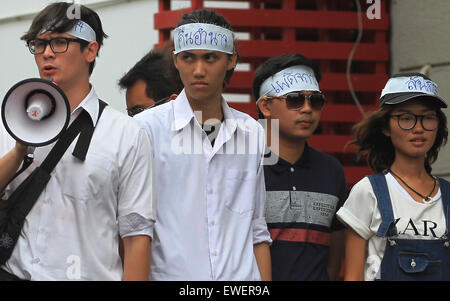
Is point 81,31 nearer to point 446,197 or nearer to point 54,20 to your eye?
point 54,20

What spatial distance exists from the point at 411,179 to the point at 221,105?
3.38ft

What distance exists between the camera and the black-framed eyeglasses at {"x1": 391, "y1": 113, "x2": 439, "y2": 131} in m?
5.05

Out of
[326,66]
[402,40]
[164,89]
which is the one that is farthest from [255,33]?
[164,89]

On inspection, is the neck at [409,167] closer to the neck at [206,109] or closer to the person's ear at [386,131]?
the person's ear at [386,131]

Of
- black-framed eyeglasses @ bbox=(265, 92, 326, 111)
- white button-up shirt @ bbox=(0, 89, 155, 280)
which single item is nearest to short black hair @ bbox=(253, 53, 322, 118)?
black-framed eyeglasses @ bbox=(265, 92, 326, 111)

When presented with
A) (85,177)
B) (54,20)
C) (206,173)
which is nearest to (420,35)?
(206,173)

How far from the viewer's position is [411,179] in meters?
5.05

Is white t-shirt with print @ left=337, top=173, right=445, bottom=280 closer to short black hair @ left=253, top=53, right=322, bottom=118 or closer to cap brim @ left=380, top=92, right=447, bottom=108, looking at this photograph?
cap brim @ left=380, top=92, right=447, bottom=108

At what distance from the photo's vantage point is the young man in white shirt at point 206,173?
4.46 meters

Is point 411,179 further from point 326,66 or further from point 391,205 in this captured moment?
point 326,66

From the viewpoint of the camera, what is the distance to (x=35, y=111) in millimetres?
4176

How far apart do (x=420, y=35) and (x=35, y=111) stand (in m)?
Answer: 3.95

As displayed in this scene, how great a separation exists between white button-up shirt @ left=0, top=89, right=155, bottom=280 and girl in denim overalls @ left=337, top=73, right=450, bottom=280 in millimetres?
1169

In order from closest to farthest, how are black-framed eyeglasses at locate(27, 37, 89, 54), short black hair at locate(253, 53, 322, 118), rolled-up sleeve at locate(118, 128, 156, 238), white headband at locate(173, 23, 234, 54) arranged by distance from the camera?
rolled-up sleeve at locate(118, 128, 156, 238), black-framed eyeglasses at locate(27, 37, 89, 54), white headband at locate(173, 23, 234, 54), short black hair at locate(253, 53, 322, 118)
